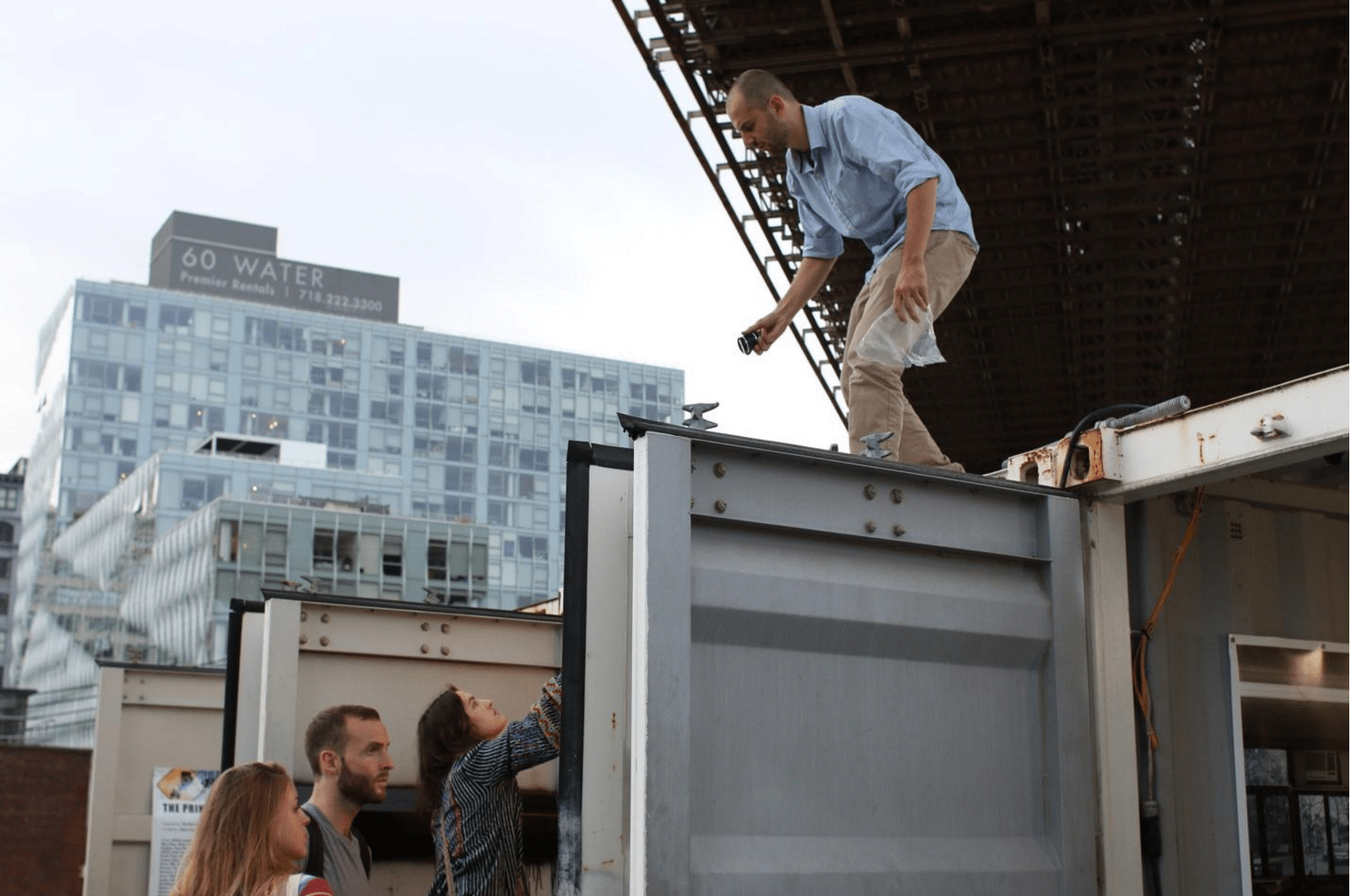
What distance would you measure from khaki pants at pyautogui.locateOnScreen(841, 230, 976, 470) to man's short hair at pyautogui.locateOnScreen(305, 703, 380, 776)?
1.92m

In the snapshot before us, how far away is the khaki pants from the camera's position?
14.8 ft

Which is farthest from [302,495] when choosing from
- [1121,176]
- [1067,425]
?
[1121,176]

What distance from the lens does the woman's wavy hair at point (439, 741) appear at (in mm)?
5098

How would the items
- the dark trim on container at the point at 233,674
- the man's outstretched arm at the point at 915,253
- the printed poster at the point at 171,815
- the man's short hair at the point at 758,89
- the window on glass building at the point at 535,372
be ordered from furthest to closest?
the window on glass building at the point at 535,372 < the printed poster at the point at 171,815 < the dark trim on container at the point at 233,674 < the man's short hair at the point at 758,89 < the man's outstretched arm at the point at 915,253

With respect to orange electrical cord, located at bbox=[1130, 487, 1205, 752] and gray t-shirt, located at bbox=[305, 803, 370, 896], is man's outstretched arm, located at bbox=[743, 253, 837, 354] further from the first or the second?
gray t-shirt, located at bbox=[305, 803, 370, 896]

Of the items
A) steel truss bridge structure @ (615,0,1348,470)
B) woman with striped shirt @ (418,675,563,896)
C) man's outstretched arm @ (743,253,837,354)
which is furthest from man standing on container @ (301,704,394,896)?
steel truss bridge structure @ (615,0,1348,470)

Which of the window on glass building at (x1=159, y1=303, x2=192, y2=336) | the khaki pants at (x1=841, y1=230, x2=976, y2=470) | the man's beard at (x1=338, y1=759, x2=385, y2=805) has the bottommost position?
the man's beard at (x1=338, y1=759, x2=385, y2=805)

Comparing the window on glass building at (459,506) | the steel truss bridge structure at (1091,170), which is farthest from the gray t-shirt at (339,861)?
the window on glass building at (459,506)

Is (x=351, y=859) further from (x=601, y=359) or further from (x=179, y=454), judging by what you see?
(x=601, y=359)

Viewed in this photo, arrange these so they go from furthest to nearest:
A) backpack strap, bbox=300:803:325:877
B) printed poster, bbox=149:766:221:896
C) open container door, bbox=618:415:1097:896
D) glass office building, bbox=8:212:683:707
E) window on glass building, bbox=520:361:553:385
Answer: window on glass building, bbox=520:361:553:385, glass office building, bbox=8:212:683:707, printed poster, bbox=149:766:221:896, backpack strap, bbox=300:803:325:877, open container door, bbox=618:415:1097:896

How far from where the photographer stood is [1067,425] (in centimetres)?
2820

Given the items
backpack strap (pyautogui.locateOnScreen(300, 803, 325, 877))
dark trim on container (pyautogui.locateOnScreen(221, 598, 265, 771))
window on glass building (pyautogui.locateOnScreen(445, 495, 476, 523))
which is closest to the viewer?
backpack strap (pyautogui.locateOnScreen(300, 803, 325, 877))

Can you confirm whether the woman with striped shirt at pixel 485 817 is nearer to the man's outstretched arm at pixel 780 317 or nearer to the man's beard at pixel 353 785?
the man's beard at pixel 353 785

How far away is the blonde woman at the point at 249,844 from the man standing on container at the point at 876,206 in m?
1.81
